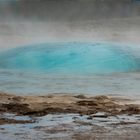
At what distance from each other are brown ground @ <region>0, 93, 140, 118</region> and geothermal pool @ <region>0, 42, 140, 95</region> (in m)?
1.24

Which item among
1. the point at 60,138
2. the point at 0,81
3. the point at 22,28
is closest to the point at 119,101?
the point at 60,138

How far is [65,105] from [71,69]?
8085 millimetres

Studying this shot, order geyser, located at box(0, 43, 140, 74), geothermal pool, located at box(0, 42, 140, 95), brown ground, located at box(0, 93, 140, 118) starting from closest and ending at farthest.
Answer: brown ground, located at box(0, 93, 140, 118), geothermal pool, located at box(0, 42, 140, 95), geyser, located at box(0, 43, 140, 74)

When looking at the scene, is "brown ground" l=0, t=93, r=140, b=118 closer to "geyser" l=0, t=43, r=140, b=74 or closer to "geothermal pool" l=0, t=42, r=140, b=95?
"geothermal pool" l=0, t=42, r=140, b=95

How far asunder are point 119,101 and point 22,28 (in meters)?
19.8

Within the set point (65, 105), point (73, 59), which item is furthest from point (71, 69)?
point (65, 105)

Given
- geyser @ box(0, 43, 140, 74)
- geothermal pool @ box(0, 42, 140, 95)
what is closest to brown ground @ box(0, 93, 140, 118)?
geothermal pool @ box(0, 42, 140, 95)

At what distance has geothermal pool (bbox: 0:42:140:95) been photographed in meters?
10.8

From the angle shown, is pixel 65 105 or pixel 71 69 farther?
pixel 71 69

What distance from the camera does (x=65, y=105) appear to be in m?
7.88

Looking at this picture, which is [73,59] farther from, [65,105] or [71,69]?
[65,105]

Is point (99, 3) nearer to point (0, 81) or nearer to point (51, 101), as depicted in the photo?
point (0, 81)

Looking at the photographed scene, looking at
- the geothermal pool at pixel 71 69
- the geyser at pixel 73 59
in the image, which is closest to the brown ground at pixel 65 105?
the geothermal pool at pixel 71 69

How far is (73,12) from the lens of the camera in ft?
93.4
